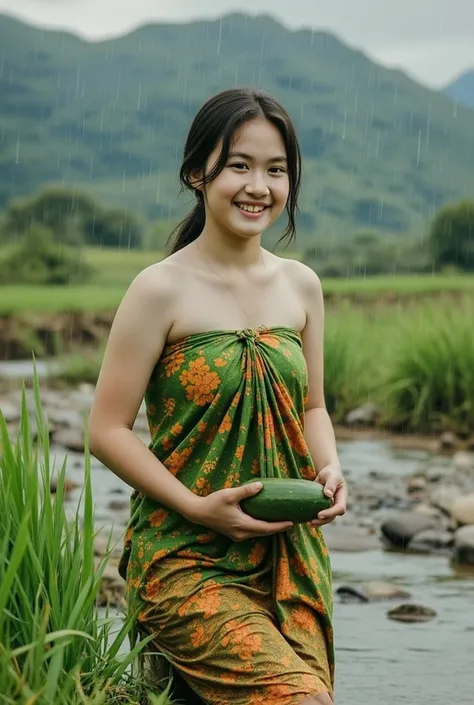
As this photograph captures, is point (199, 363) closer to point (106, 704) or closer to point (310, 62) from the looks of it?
point (106, 704)

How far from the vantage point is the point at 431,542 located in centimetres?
835

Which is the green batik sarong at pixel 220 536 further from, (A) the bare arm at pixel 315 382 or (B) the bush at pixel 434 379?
(B) the bush at pixel 434 379

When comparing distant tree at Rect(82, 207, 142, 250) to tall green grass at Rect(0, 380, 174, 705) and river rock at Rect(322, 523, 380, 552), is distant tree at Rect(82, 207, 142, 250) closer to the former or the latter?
river rock at Rect(322, 523, 380, 552)

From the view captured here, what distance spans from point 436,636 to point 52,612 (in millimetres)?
3237

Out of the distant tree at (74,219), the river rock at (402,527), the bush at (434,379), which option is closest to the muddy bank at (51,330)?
the bush at (434,379)

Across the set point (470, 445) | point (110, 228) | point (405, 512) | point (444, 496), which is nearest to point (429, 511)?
point (405, 512)

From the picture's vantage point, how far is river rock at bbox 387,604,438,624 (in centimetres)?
654

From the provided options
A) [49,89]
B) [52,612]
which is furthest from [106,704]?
[49,89]

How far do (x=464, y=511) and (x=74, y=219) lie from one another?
2757 inches

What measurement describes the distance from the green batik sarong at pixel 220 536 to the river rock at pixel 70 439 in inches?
363

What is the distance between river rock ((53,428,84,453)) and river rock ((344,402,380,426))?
→ 2.77 metres

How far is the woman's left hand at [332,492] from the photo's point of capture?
3.49m

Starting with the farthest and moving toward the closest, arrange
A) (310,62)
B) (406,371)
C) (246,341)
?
(310,62) → (406,371) → (246,341)

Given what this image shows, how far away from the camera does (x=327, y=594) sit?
364 cm
